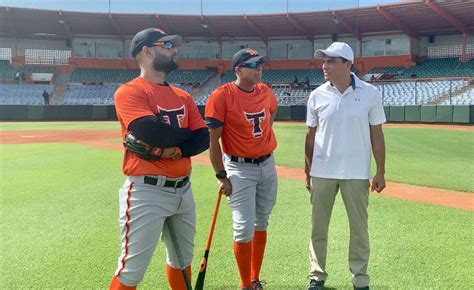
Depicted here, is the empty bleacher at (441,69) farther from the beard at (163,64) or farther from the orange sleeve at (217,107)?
the beard at (163,64)

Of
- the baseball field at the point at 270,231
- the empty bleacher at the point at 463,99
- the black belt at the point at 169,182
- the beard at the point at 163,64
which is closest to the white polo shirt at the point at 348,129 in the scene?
the baseball field at the point at 270,231

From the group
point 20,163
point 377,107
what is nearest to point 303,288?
point 377,107

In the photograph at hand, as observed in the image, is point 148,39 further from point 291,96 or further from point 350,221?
point 291,96

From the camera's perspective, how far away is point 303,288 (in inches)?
150

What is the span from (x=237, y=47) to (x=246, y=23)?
4.01m

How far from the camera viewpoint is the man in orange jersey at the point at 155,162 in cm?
269

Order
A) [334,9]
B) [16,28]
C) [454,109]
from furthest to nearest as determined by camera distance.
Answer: [16,28]
[334,9]
[454,109]

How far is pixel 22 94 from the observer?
124ft

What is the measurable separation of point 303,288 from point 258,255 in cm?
51

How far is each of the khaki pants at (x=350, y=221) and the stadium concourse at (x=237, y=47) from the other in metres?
27.5

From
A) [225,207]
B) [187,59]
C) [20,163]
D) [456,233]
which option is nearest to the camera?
[456,233]

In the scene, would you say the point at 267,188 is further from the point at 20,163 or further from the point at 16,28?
the point at 16,28

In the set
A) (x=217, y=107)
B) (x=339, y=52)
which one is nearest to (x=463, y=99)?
(x=339, y=52)

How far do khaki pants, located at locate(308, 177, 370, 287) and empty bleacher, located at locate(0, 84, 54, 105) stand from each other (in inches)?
1509
